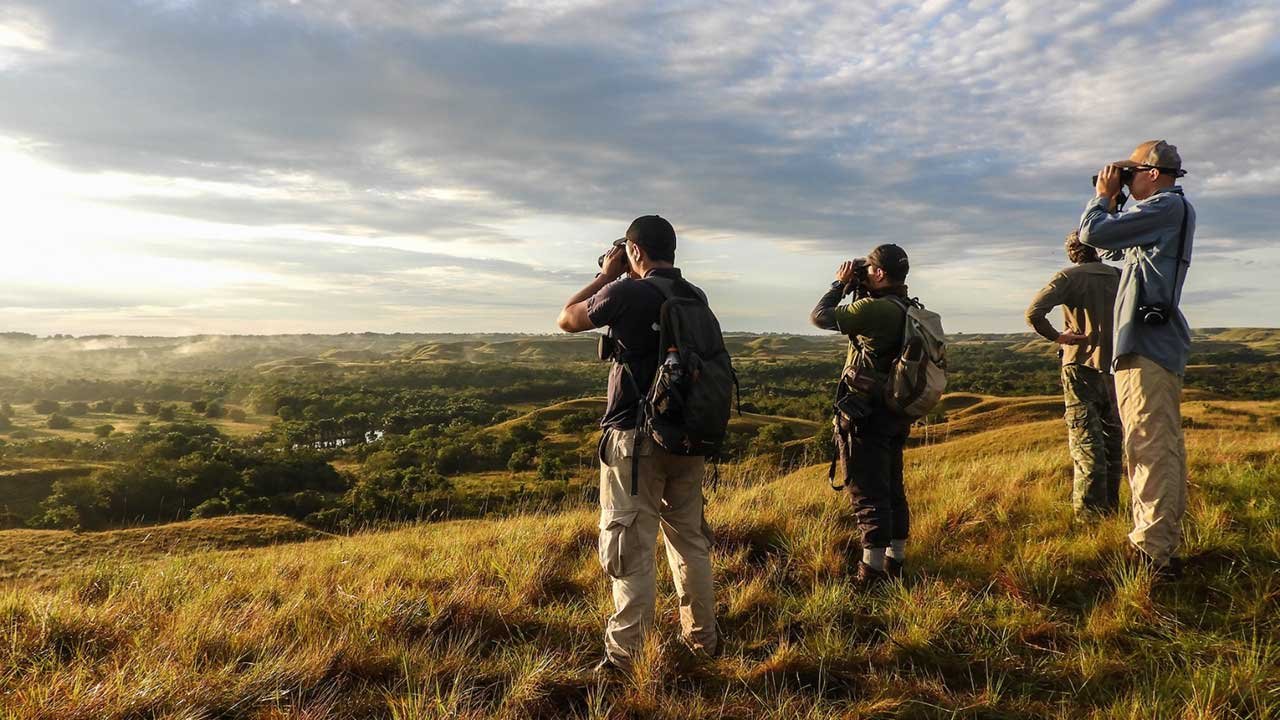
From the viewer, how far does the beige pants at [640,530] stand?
3.52 meters

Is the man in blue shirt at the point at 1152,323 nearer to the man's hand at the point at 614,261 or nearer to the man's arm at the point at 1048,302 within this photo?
the man's arm at the point at 1048,302

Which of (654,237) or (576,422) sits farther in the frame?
(576,422)

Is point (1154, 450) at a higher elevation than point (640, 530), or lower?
higher

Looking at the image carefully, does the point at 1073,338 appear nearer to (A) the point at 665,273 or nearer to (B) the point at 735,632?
(B) the point at 735,632

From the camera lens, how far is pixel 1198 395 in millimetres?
46469

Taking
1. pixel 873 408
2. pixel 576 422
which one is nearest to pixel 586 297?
pixel 873 408

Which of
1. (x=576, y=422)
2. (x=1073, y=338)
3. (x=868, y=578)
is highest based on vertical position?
(x=1073, y=338)

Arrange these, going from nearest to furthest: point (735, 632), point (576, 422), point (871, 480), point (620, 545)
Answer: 1. point (620, 545)
2. point (735, 632)
3. point (871, 480)
4. point (576, 422)

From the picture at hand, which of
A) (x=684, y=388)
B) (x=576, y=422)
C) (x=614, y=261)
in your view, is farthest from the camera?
(x=576, y=422)

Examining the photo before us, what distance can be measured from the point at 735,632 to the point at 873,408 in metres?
1.69

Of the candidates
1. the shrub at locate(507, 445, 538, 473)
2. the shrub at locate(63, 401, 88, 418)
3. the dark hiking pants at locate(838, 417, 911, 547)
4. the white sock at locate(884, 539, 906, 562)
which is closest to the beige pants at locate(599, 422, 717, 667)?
the dark hiking pants at locate(838, 417, 911, 547)

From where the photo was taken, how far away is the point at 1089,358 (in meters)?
5.37

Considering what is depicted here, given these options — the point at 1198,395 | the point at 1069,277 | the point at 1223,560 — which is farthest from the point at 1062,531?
the point at 1198,395

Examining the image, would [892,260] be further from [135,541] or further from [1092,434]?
[135,541]
